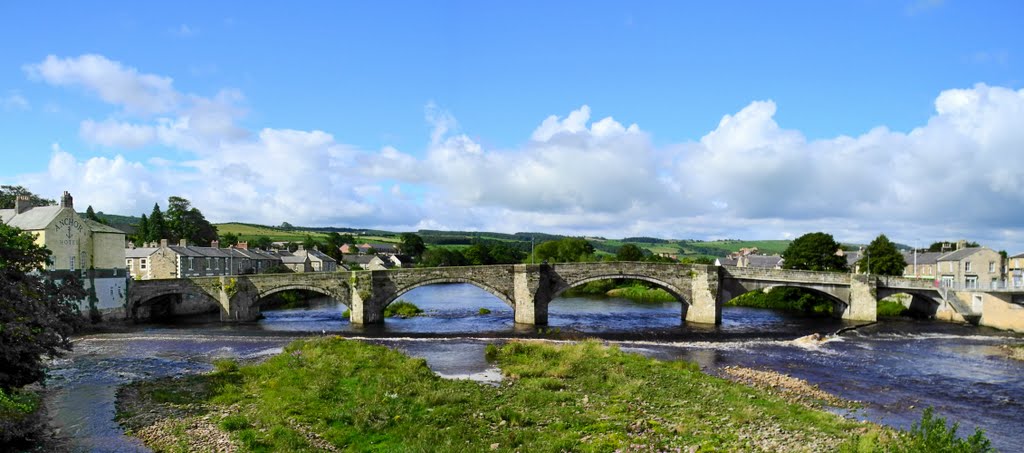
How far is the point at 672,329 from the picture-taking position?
4597 centimetres

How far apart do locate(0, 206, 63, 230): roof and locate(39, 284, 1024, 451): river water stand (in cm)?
957

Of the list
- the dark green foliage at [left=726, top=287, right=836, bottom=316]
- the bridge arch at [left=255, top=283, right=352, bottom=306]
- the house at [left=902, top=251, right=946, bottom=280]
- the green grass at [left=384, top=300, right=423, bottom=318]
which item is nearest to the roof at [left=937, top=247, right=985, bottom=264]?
the house at [left=902, top=251, right=946, bottom=280]

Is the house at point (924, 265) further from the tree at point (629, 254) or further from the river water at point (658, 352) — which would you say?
the tree at point (629, 254)

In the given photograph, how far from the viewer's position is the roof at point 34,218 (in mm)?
43312

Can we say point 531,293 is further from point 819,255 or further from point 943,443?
point 819,255

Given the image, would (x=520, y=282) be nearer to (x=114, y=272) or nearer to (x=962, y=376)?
(x=962, y=376)

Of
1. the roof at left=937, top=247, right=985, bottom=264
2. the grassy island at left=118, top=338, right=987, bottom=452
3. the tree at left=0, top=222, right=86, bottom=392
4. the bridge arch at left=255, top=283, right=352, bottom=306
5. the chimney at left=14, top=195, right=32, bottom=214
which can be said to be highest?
the chimney at left=14, top=195, right=32, bottom=214

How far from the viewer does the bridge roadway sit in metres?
48.2

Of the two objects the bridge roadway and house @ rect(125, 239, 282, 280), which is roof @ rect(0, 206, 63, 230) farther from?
house @ rect(125, 239, 282, 280)

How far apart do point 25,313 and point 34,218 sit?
3462 centimetres

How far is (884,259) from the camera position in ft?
212

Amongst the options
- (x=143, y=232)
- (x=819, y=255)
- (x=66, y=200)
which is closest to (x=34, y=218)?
(x=66, y=200)

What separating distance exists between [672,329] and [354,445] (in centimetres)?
3485

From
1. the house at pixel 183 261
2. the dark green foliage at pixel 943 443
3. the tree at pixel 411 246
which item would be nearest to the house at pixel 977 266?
the dark green foliage at pixel 943 443
